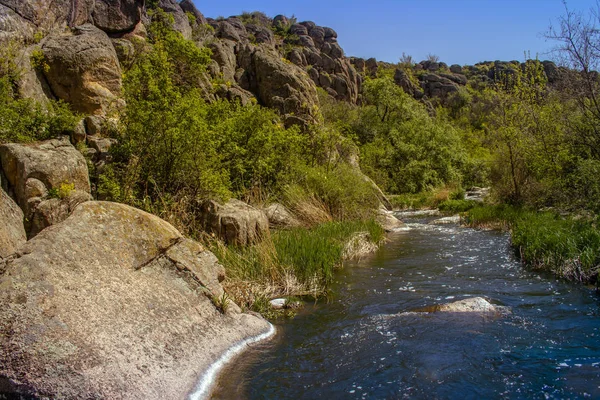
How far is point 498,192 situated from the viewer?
1964 centimetres

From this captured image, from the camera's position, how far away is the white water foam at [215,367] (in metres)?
4.47

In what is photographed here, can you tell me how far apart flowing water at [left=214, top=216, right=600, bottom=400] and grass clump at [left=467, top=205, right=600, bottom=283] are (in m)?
0.45

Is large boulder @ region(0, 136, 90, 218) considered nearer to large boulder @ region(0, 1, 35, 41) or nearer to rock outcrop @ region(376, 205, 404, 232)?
large boulder @ region(0, 1, 35, 41)

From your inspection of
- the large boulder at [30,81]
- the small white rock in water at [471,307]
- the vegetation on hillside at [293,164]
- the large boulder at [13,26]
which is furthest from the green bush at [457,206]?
the large boulder at [13,26]

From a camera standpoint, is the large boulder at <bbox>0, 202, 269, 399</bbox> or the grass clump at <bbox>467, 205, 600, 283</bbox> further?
the grass clump at <bbox>467, 205, 600, 283</bbox>

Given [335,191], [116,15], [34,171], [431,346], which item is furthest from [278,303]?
[116,15]

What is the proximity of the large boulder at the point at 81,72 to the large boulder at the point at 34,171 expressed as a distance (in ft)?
18.4

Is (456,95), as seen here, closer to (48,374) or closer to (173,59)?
(173,59)

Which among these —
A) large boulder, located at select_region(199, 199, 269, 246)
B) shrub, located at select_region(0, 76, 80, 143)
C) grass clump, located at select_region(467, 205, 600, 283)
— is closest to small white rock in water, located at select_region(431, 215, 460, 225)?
grass clump, located at select_region(467, 205, 600, 283)

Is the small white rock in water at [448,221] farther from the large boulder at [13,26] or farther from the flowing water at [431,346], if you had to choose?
the large boulder at [13,26]

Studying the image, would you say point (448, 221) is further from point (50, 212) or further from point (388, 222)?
point (50, 212)

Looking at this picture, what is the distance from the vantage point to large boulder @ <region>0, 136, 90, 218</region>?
757cm

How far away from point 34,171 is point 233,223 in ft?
13.3

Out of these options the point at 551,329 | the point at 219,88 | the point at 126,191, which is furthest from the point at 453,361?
the point at 219,88
